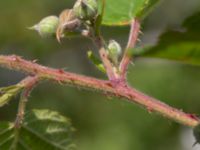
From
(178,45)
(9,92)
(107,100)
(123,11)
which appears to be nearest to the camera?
(178,45)

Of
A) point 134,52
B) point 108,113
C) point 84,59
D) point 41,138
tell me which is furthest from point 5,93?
point 84,59

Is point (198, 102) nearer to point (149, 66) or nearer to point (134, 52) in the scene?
point (149, 66)

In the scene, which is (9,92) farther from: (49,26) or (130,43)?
(130,43)

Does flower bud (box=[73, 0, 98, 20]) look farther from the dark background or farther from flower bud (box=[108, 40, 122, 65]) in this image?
the dark background

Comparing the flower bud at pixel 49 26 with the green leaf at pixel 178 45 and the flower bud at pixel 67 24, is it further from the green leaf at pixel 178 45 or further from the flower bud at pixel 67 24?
the green leaf at pixel 178 45

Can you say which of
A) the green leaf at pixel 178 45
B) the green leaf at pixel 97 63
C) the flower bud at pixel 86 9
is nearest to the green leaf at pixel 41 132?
the green leaf at pixel 97 63

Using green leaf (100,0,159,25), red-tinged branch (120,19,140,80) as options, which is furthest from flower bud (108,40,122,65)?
green leaf (100,0,159,25)

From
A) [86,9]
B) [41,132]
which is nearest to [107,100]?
[41,132]
